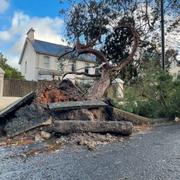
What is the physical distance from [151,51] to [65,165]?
1551 centimetres

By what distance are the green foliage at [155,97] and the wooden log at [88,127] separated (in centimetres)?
364

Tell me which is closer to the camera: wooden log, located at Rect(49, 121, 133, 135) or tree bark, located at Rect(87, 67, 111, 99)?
wooden log, located at Rect(49, 121, 133, 135)

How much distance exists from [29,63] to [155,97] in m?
29.9

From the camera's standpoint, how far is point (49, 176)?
3.65 m

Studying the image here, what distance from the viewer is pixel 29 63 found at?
38062 millimetres

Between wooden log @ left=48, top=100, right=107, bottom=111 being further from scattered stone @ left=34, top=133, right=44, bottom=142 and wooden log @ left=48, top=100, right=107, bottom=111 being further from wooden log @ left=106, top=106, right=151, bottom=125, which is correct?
scattered stone @ left=34, top=133, right=44, bottom=142

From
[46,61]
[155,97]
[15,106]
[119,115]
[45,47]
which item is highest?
[45,47]

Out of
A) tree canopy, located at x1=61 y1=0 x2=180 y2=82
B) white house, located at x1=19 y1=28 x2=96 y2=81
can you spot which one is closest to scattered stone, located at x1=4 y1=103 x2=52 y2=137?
tree canopy, located at x1=61 y1=0 x2=180 y2=82

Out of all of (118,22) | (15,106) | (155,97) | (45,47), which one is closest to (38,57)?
(45,47)

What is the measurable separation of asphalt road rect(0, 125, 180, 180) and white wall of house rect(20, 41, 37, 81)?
103 feet

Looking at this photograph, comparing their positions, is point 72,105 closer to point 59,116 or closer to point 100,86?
point 59,116

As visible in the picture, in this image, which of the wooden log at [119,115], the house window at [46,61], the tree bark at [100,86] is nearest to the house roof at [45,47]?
the house window at [46,61]

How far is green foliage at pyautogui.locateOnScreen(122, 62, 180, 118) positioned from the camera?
9641 millimetres

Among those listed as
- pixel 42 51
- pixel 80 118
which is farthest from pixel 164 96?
pixel 42 51
